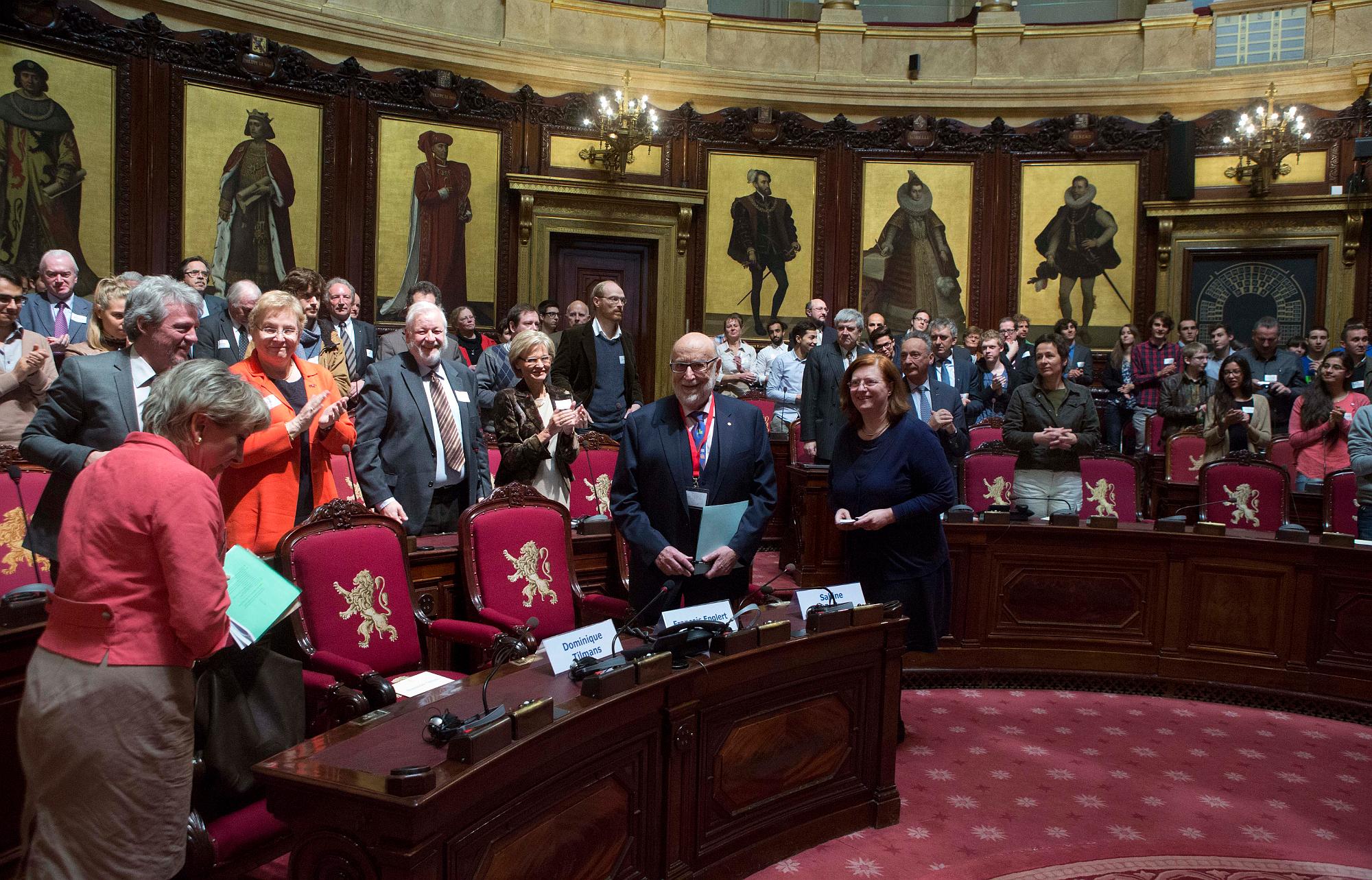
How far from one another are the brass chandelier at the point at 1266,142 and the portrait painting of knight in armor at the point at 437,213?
7.04 metres

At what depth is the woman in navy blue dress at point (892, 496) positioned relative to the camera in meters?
3.62

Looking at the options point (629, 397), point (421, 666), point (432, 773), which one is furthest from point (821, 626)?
point (629, 397)

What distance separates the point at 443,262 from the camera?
9570 millimetres

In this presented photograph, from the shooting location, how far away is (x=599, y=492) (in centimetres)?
515

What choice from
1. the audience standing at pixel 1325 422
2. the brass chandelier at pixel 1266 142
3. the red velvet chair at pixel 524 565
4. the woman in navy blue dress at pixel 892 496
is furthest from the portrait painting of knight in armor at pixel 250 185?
the brass chandelier at pixel 1266 142

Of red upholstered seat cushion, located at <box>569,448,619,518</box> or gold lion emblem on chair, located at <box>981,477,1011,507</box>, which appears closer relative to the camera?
red upholstered seat cushion, located at <box>569,448,619,518</box>

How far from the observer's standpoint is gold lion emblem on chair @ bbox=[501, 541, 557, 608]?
11.9 ft

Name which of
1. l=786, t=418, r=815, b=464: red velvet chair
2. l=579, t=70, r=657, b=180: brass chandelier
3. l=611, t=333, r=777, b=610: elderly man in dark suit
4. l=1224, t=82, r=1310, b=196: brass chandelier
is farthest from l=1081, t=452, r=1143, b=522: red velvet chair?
l=1224, t=82, r=1310, b=196: brass chandelier

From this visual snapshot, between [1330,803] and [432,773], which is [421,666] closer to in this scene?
[432,773]

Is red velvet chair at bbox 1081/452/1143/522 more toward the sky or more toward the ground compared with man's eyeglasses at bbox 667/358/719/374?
more toward the ground

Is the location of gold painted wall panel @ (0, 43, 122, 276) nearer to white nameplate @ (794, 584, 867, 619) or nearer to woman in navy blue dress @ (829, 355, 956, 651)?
woman in navy blue dress @ (829, 355, 956, 651)

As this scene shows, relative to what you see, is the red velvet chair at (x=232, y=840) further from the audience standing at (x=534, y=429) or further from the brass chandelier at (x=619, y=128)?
the brass chandelier at (x=619, y=128)

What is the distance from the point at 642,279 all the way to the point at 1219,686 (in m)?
7.23

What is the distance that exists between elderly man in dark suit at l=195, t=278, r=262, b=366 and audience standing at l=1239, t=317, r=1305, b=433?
24.8ft
